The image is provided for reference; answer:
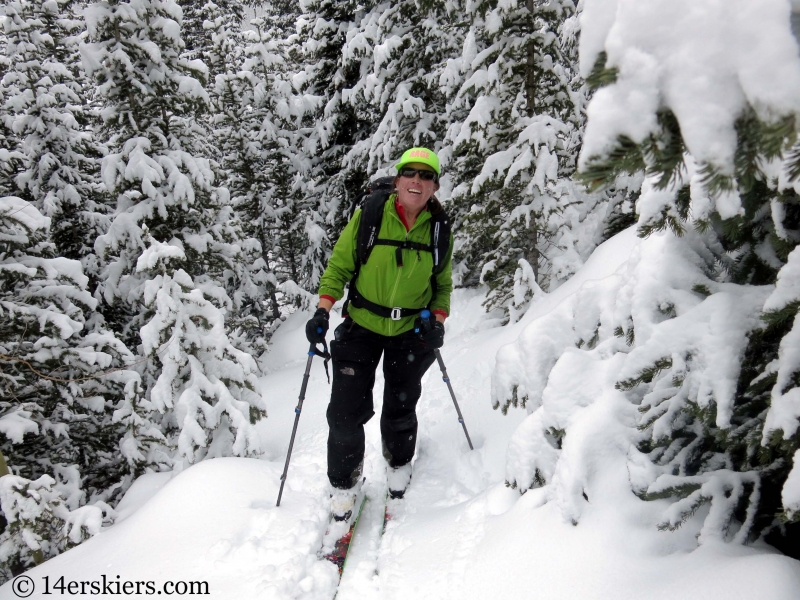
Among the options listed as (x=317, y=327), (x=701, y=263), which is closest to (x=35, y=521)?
(x=317, y=327)

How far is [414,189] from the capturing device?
392 centimetres

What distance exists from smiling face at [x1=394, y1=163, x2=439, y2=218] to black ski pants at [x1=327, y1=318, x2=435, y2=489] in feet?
4.14

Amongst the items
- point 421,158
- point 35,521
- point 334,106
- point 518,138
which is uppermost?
point 334,106

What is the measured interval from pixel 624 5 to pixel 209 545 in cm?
463

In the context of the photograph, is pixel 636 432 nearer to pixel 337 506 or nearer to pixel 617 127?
pixel 617 127

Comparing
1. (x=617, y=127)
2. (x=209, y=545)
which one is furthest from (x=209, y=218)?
(x=617, y=127)

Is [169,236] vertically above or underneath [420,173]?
above

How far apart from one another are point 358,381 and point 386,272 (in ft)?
3.59

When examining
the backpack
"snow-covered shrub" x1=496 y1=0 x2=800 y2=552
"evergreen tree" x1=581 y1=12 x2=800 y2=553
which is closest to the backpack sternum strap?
the backpack

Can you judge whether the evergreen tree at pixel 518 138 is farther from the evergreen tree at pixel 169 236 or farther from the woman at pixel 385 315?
the evergreen tree at pixel 169 236

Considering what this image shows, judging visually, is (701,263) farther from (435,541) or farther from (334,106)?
(334,106)

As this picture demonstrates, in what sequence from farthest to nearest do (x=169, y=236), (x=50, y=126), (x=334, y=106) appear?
(x=334, y=106)
(x=50, y=126)
(x=169, y=236)

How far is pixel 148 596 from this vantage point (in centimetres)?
347

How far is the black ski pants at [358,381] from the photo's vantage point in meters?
4.29
